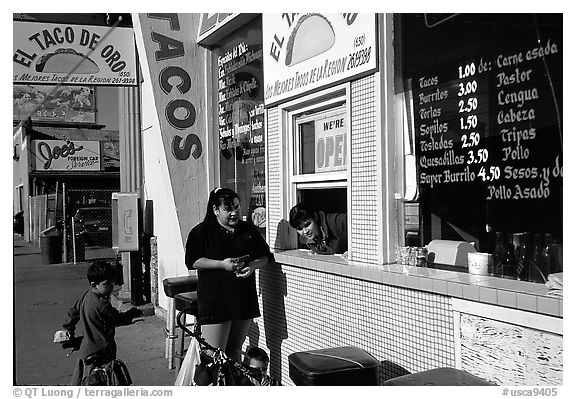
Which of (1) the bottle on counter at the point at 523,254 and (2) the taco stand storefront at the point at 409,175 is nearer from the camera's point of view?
(2) the taco stand storefront at the point at 409,175

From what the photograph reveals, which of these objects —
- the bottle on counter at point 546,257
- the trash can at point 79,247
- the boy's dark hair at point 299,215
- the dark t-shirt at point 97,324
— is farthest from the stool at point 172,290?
the trash can at point 79,247

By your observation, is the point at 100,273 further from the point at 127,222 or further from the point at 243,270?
the point at 127,222

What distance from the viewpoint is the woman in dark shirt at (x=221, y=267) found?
4.28 metres

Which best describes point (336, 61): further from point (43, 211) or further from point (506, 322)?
point (43, 211)

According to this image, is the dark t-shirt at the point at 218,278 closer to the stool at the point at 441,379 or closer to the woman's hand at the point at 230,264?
the woman's hand at the point at 230,264

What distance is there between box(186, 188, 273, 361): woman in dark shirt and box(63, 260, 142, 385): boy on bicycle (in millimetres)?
604

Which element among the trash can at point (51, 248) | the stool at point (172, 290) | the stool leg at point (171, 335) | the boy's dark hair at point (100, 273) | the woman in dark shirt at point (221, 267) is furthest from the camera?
the trash can at point (51, 248)

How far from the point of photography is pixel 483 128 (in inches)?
134

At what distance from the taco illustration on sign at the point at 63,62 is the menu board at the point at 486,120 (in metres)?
4.13

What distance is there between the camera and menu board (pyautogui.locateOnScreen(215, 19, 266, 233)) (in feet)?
18.9

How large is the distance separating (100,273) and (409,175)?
2238 mm

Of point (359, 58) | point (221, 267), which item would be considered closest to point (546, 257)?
point (359, 58)

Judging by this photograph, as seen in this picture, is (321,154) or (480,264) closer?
(480,264)
